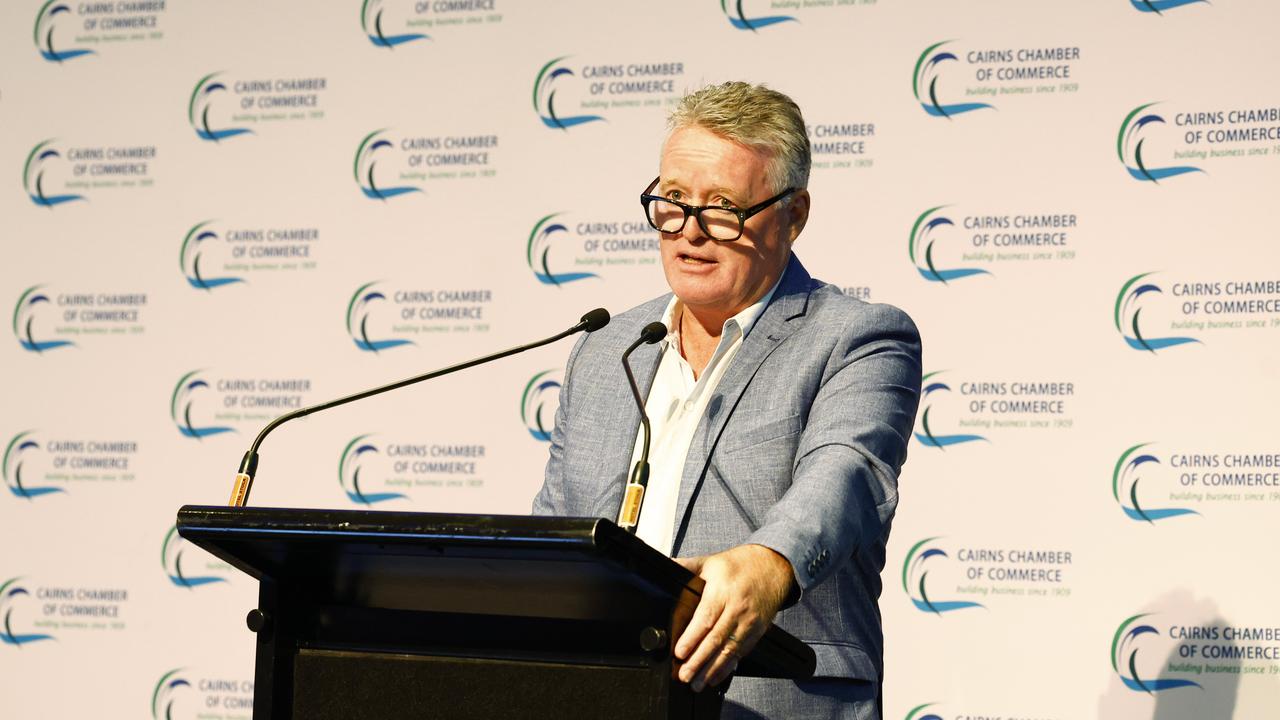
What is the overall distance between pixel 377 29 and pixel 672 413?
3013 millimetres

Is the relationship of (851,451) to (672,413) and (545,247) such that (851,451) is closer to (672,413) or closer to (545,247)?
(672,413)

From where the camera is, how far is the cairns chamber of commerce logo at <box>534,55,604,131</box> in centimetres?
494

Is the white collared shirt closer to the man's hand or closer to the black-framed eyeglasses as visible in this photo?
the black-framed eyeglasses

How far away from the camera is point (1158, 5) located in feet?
14.0

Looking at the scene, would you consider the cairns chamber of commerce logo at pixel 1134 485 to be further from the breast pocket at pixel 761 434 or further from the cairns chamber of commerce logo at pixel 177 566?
the cairns chamber of commerce logo at pixel 177 566

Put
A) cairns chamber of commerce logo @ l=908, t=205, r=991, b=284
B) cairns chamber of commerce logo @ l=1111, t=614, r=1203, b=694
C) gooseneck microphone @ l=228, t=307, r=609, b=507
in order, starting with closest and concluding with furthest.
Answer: gooseneck microphone @ l=228, t=307, r=609, b=507, cairns chamber of commerce logo @ l=1111, t=614, r=1203, b=694, cairns chamber of commerce logo @ l=908, t=205, r=991, b=284

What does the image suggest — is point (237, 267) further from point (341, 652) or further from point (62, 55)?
point (341, 652)

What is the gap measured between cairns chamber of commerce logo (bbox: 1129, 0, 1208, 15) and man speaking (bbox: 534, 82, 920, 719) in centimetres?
203

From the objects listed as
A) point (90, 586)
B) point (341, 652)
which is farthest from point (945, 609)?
point (90, 586)

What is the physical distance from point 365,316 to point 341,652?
3.25 meters

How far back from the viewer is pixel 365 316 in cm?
507

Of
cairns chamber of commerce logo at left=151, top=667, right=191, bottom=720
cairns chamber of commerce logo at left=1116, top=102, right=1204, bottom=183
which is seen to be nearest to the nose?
cairns chamber of commerce logo at left=1116, top=102, right=1204, bottom=183

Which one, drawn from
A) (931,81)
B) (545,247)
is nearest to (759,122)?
(931,81)

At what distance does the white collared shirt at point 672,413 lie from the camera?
261cm
